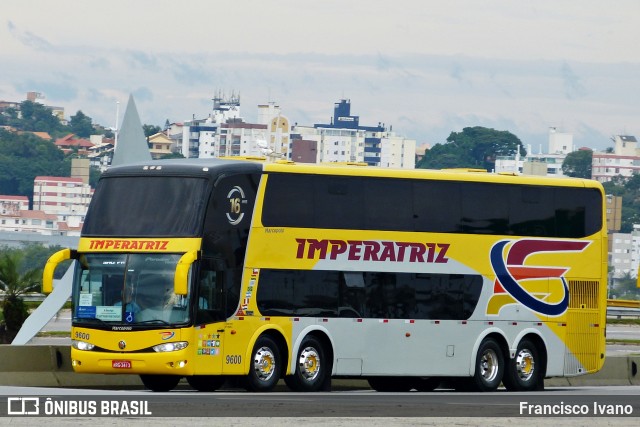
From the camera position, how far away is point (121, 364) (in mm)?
28078

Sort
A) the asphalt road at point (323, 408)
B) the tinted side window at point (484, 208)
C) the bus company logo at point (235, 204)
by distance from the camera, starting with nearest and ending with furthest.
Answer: the asphalt road at point (323, 408), the bus company logo at point (235, 204), the tinted side window at point (484, 208)

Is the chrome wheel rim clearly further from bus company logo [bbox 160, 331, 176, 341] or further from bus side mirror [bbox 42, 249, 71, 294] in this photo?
bus side mirror [bbox 42, 249, 71, 294]

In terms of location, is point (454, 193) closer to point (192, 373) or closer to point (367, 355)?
point (367, 355)

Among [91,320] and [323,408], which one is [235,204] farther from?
[323,408]

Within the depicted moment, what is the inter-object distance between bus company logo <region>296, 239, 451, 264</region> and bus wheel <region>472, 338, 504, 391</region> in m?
1.99

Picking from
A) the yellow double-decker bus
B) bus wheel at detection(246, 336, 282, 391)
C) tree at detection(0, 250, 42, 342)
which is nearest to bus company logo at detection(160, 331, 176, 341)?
the yellow double-decker bus

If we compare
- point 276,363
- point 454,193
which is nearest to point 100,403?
point 276,363

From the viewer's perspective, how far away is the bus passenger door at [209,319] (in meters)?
28.4

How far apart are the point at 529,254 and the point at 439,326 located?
255 centimetres

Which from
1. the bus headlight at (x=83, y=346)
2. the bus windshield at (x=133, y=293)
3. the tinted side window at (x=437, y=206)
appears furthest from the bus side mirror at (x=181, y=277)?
the tinted side window at (x=437, y=206)

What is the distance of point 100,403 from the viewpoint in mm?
23500

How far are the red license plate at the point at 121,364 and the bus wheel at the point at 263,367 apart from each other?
226cm

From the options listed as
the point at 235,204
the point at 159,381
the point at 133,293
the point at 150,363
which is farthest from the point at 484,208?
the point at 150,363

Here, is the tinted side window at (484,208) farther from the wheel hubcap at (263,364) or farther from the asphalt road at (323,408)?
the wheel hubcap at (263,364)
